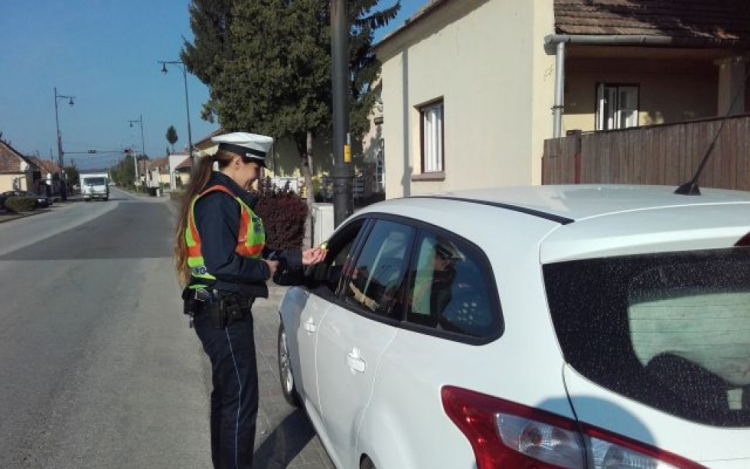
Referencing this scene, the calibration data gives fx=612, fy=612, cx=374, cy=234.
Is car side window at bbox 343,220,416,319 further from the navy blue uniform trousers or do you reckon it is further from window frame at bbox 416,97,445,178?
window frame at bbox 416,97,445,178

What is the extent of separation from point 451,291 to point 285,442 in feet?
7.50

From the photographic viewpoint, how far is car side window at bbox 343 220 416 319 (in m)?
2.53

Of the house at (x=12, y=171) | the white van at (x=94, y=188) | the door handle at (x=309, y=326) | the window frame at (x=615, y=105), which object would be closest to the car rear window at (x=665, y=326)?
the door handle at (x=309, y=326)

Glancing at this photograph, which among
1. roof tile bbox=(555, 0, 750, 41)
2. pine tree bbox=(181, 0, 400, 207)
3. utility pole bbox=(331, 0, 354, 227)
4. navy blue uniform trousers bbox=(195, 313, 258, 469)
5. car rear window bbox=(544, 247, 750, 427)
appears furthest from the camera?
pine tree bbox=(181, 0, 400, 207)

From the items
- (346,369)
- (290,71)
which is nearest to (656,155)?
(346,369)

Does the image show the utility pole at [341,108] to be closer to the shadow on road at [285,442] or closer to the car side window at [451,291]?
the shadow on road at [285,442]

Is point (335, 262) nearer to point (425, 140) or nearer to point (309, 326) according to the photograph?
point (309, 326)

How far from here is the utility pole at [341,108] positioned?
7.17 meters

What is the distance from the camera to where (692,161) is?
5945 mm

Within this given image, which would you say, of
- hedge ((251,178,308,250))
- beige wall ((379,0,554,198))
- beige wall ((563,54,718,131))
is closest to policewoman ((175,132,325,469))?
beige wall ((379,0,554,198))

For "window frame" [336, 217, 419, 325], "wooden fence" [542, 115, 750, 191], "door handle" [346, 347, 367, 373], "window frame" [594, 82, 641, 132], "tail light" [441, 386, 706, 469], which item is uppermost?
"window frame" [594, 82, 641, 132]

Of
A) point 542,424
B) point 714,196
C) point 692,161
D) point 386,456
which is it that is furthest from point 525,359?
point 692,161

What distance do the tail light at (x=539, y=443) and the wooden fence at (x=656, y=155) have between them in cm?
460

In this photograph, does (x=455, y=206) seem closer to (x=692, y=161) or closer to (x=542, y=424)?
(x=542, y=424)
